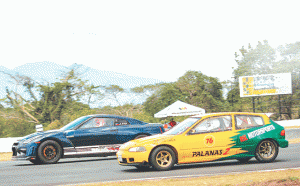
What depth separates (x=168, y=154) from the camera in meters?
9.61

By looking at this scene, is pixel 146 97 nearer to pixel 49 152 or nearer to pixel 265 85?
pixel 265 85

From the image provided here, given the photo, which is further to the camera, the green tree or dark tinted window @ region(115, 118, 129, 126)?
the green tree

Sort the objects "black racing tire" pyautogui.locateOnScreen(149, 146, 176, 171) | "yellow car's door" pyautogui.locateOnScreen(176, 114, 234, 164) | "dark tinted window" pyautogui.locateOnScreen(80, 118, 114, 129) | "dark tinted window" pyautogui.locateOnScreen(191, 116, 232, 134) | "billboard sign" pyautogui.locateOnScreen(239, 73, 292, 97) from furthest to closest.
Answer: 1. "billboard sign" pyautogui.locateOnScreen(239, 73, 292, 97)
2. "dark tinted window" pyautogui.locateOnScreen(80, 118, 114, 129)
3. "dark tinted window" pyautogui.locateOnScreen(191, 116, 232, 134)
4. "yellow car's door" pyautogui.locateOnScreen(176, 114, 234, 164)
5. "black racing tire" pyautogui.locateOnScreen(149, 146, 176, 171)

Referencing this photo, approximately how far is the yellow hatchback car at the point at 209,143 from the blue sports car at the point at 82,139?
3543mm

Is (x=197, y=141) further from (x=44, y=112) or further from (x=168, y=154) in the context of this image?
(x=44, y=112)

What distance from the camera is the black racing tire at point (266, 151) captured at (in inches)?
407

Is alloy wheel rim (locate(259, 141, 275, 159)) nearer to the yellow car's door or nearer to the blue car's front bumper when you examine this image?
the yellow car's door

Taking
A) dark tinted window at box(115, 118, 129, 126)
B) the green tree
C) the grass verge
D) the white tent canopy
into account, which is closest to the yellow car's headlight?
the grass verge

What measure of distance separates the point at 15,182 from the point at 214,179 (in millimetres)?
4278

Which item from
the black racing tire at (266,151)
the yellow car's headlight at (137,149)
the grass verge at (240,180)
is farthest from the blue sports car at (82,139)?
the grass verge at (240,180)

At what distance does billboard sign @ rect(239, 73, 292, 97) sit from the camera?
153 ft

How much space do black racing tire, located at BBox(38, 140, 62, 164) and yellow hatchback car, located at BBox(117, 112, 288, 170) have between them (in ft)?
12.1

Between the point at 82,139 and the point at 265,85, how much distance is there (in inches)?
1448

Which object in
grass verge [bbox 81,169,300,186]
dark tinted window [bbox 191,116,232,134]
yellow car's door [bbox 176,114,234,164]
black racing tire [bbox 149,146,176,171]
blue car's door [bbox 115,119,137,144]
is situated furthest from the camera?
blue car's door [bbox 115,119,137,144]
